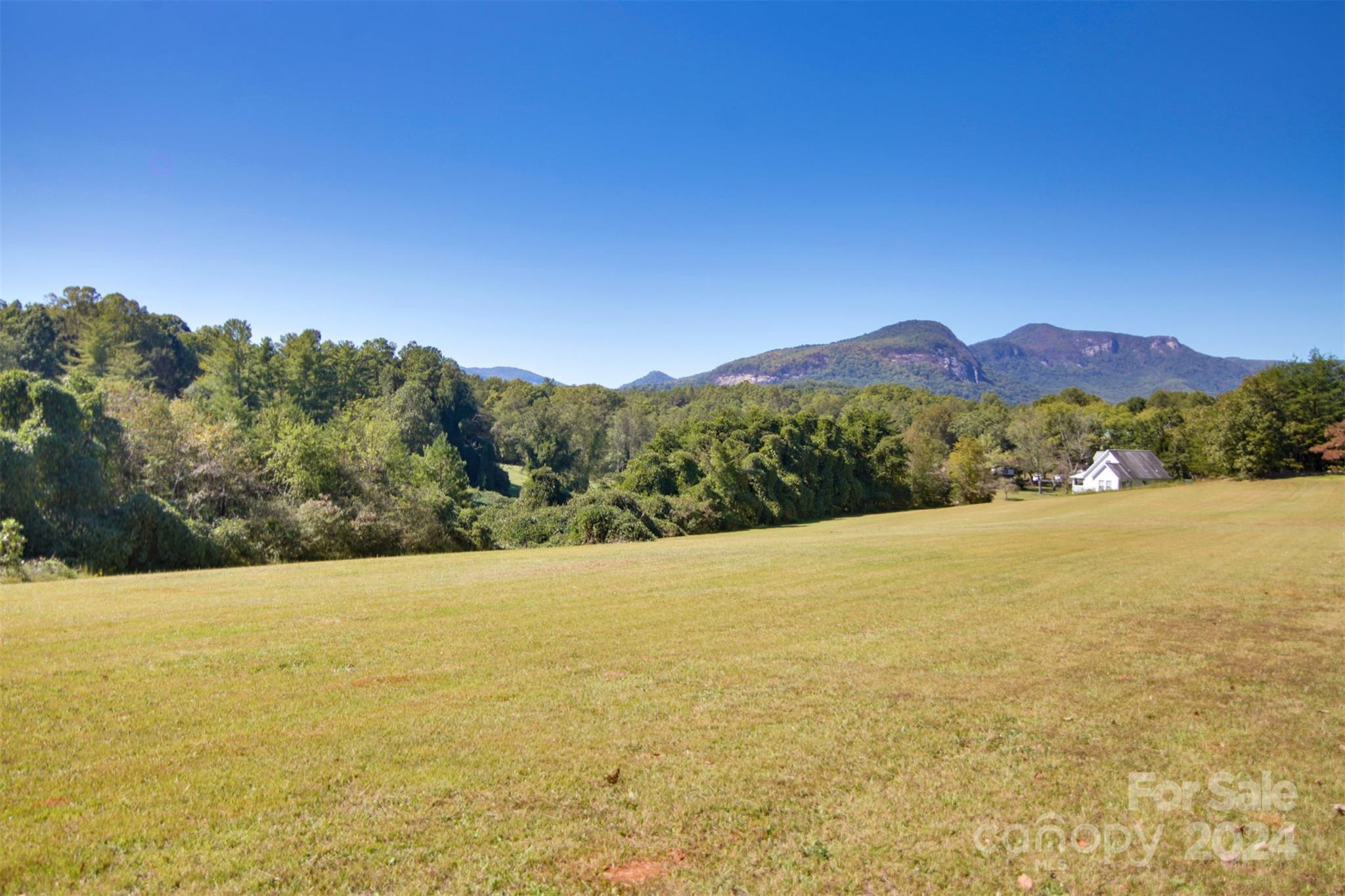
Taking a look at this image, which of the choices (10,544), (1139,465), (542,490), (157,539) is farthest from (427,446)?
→ (1139,465)

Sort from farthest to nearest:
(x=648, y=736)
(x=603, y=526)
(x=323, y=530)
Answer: (x=603, y=526)
(x=323, y=530)
(x=648, y=736)

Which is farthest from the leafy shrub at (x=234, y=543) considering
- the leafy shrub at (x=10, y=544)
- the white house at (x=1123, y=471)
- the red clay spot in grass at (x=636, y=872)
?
the white house at (x=1123, y=471)

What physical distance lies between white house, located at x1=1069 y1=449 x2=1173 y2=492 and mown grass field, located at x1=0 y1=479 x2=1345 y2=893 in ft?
257

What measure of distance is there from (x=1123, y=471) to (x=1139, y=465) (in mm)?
2397

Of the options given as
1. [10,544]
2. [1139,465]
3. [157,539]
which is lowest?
[1139,465]

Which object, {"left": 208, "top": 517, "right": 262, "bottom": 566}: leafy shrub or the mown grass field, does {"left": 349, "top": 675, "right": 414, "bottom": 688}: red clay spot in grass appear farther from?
{"left": 208, "top": 517, "right": 262, "bottom": 566}: leafy shrub

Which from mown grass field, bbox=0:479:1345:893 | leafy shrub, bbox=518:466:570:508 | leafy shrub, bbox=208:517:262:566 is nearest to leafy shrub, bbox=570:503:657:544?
leafy shrub, bbox=518:466:570:508

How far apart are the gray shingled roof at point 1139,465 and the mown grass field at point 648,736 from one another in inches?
3088

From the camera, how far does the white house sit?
79062 mm

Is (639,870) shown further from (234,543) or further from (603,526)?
(603,526)

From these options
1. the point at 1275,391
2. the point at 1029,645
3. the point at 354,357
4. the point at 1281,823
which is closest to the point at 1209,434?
the point at 1275,391

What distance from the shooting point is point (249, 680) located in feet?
24.5

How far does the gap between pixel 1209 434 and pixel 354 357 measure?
94294mm

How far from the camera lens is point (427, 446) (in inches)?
2564
